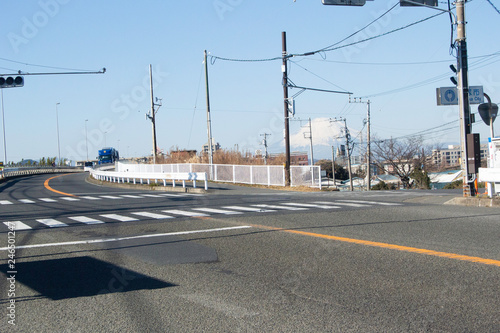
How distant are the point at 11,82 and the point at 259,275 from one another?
19.5 metres

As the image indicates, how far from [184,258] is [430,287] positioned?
418cm

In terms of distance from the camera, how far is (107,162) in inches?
3012

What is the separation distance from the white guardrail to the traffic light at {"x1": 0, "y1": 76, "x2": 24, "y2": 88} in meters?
11.1

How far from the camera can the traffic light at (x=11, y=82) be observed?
71.6ft

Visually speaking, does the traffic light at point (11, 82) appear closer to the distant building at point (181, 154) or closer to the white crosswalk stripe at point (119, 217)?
the white crosswalk stripe at point (119, 217)

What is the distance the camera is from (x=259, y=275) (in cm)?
696

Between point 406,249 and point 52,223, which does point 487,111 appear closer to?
point 406,249

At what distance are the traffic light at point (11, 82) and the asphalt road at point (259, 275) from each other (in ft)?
37.8

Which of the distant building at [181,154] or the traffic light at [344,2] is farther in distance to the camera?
the distant building at [181,154]

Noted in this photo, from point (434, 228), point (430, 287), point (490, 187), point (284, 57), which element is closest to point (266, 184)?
point (284, 57)

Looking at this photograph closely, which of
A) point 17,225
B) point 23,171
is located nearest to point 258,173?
point 17,225

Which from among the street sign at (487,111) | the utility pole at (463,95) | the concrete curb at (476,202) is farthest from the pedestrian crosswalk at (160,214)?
the street sign at (487,111)

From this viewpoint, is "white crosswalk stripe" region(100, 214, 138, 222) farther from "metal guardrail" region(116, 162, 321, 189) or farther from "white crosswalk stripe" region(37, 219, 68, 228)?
"metal guardrail" region(116, 162, 321, 189)

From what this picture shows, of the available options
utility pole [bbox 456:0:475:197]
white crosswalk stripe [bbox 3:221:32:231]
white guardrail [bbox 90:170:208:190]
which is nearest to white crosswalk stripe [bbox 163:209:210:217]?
white crosswalk stripe [bbox 3:221:32:231]
